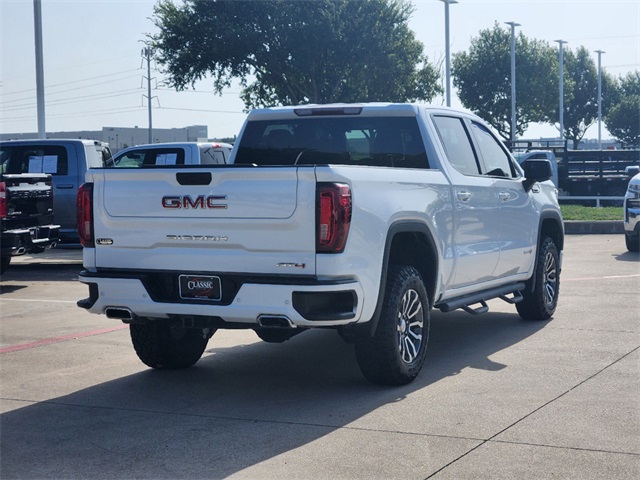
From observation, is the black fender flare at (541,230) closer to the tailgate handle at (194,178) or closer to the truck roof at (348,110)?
the truck roof at (348,110)

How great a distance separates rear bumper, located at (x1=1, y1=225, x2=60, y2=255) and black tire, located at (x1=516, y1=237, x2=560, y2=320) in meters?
6.88

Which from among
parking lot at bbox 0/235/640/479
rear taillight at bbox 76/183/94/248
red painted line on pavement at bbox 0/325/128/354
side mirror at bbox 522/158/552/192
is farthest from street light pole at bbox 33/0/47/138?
rear taillight at bbox 76/183/94/248

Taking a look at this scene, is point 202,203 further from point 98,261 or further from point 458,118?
point 458,118

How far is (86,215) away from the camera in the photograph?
22.6 ft

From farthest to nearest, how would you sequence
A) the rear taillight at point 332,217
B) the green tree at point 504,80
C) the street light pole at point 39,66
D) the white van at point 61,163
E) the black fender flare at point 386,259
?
1. the green tree at point 504,80
2. the street light pole at point 39,66
3. the white van at point 61,163
4. the black fender flare at point 386,259
5. the rear taillight at point 332,217

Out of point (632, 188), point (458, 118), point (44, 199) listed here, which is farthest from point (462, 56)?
point (458, 118)

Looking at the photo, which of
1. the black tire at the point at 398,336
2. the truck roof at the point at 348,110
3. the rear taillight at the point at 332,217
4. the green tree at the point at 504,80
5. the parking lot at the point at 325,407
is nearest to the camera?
the parking lot at the point at 325,407

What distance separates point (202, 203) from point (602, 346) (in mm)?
3745

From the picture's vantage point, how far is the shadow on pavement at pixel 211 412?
529 cm

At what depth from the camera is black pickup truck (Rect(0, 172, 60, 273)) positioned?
517 inches

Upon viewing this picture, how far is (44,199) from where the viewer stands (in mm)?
13875

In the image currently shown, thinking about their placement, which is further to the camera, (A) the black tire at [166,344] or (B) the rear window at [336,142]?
(B) the rear window at [336,142]

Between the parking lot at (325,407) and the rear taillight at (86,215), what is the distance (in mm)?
1068

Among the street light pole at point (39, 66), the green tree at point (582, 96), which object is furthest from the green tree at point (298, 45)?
the green tree at point (582, 96)
